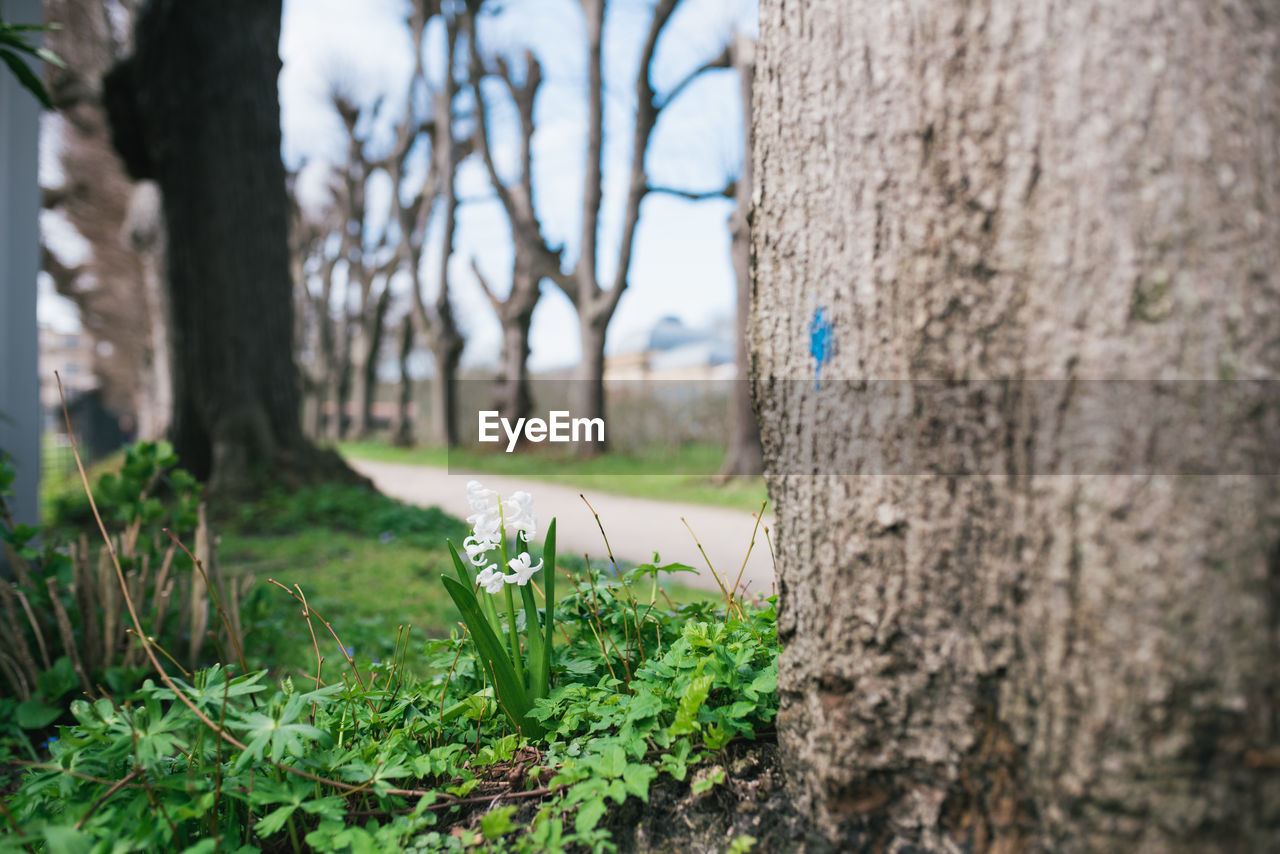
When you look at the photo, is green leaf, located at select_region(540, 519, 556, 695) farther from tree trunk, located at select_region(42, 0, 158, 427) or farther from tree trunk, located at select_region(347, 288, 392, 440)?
tree trunk, located at select_region(347, 288, 392, 440)

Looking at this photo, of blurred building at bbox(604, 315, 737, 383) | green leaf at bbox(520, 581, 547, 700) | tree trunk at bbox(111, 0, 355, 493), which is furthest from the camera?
blurred building at bbox(604, 315, 737, 383)

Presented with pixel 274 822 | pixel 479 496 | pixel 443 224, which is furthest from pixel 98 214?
pixel 274 822

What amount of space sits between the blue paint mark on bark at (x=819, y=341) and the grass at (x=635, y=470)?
16.4ft

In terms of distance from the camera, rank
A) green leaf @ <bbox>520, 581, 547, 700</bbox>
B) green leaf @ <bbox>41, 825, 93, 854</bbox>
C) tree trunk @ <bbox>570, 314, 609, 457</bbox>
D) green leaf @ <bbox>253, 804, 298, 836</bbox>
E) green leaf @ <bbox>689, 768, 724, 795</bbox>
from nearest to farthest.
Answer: green leaf @ <bbox>41, 825, 93, 854</bbox>
green leaf @ <bbox>253, 804, 298, 836</bbox>
green leaf @ <bbox>689, 768, 724, 795</bbox>
green leaf @ <bbox>520, 581, 547, 700</bbox>
tree trunk @ <bbox>570, 314, 609, 457</bbox>

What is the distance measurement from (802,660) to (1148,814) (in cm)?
50

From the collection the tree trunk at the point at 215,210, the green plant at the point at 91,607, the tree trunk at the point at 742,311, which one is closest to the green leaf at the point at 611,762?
→ the green plant at the point at 91,607

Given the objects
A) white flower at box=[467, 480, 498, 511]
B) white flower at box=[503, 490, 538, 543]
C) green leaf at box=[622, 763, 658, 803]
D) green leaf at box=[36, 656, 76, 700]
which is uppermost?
white flower at box=[467, 480, 498, 511]

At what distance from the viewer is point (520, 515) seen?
60.0 inches

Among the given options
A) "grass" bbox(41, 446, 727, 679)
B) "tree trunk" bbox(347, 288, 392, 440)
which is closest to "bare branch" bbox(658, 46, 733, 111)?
"grass" bbox(41, 446, 727, 679)

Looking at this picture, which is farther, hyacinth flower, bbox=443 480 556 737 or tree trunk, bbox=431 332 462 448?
tree trunk, bbox=431 332 462 448

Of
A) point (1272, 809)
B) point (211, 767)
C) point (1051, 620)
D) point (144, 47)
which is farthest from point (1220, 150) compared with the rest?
point (144, 47)

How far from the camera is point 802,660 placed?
1.26 meters

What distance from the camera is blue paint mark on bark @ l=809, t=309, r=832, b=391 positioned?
1.19 meters

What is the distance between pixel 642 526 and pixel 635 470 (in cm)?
490
